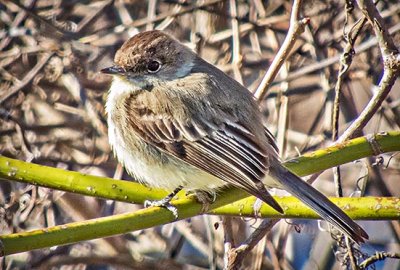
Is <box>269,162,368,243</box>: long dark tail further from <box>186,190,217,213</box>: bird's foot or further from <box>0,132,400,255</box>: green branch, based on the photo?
<box>186,190,217,213</box>: bird's foot

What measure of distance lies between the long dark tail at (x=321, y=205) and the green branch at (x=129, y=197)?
0.05 meters

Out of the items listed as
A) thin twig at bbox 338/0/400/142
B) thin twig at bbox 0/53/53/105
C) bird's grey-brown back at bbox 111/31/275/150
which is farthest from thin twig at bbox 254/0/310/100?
thin twig at bbox 0/53/53/105

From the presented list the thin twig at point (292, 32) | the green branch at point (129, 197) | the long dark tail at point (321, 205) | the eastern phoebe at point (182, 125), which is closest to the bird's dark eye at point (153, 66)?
the eastern phoebe at point (182, 125)

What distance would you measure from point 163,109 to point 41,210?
1583 mm

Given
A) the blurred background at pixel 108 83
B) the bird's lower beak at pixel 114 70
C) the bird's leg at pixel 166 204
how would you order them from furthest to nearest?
the blurred background at pixel 108 83, the bird's lower beak at pixel 114 70, the bird's leg at pixel 166 204

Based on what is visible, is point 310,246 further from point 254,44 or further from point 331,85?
point 254,44

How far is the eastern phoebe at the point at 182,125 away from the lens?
3.18 metres

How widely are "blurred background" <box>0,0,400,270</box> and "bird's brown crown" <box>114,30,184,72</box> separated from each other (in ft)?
3.12

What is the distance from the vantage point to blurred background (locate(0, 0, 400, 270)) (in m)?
4.65

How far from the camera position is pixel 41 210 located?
15.1 feet

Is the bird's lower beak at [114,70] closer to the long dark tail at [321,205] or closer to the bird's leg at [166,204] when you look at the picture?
the bird's leg at [166,204]

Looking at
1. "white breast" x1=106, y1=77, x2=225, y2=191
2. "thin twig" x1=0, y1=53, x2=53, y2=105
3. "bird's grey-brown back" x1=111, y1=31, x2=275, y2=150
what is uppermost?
"thin twig" x1=0, y1=53, x2=53, y2=105

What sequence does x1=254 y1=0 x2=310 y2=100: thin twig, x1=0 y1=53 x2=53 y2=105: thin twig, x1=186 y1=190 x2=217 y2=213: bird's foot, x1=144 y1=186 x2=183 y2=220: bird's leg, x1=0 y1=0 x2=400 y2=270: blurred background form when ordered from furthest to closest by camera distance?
x1=0 y1=53 x2=53 y2=105: thin twig, x1=0 y1=0 x2=400 y2=270: blurred background, x1=254 y1=0 x2=310 y2=100: thin twig, x1=186 y1=190 x2=217 y2=213: bird's foot, x1=144 y1=186 x2=183 y2=220: bird's leg

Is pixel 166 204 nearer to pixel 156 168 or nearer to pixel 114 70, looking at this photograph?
pixel 156 168
